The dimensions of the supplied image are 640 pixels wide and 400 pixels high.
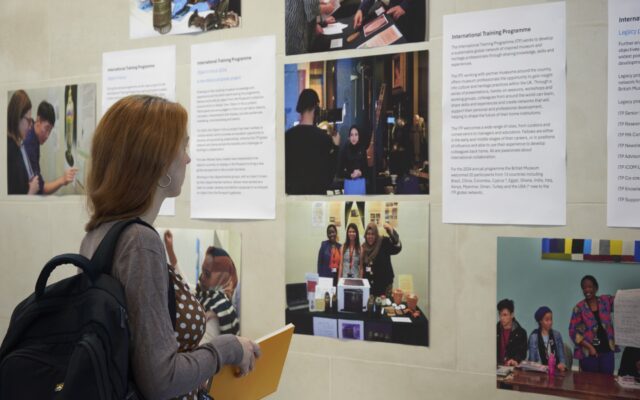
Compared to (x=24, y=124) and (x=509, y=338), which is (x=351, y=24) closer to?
(x=509, y=338)

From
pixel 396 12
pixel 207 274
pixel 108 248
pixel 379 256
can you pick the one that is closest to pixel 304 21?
pixel 396 12

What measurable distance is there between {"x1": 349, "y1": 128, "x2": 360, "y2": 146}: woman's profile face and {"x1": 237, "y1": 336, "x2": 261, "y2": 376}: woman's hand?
0.70 meters

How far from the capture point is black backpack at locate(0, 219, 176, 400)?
829 millimetres

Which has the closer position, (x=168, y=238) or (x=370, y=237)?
(x=370, y=237)

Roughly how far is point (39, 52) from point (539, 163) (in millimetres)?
1774

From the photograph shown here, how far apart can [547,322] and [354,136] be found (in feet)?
2.34

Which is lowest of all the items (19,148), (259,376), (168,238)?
(259,376)

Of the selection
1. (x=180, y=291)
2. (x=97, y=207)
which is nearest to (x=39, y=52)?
(x=97, y=207)

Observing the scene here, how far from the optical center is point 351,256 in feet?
5.28

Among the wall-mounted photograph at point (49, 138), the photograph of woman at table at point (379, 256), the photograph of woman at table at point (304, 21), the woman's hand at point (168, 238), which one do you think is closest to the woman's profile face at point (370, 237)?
the photograph of woman at table at point (379, 256)

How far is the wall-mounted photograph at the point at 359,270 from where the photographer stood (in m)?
1.53

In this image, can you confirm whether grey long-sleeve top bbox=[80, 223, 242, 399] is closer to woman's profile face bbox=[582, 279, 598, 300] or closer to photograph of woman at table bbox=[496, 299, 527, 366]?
photograph of woman at table bbox=[496, 299, 527, 366]

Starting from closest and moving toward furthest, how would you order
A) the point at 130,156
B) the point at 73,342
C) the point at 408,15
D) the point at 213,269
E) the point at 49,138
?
the point at 73,342 < the point at 130,156 < the point at 408,15 < the point at 213,269 < the point at 49,138

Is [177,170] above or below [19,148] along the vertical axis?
below
